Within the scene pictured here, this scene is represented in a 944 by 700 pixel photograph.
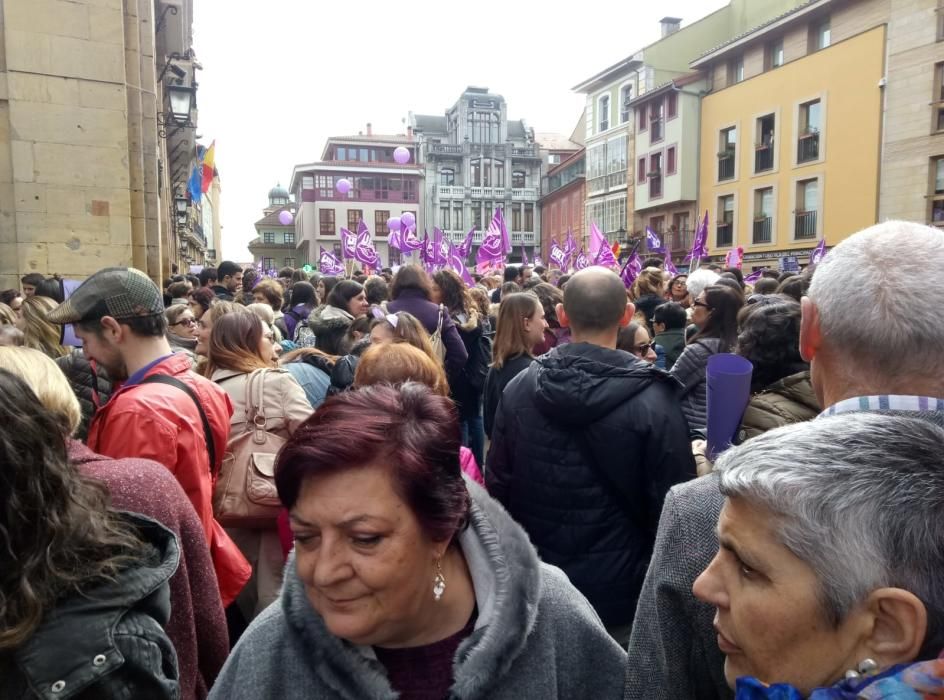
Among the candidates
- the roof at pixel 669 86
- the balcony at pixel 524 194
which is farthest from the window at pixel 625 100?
the balcony at pixel 524 194

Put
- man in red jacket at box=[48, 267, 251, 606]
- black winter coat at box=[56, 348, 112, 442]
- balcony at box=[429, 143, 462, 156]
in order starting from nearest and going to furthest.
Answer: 1. man in red jacket at box=[48, 267, 251, 606]
2. black winter coat at box=[56, 348, 112, 442]
3. balcony at box=[429, 143, 462, 156]

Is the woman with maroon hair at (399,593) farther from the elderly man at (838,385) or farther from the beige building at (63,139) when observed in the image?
the beige building at (63,139)

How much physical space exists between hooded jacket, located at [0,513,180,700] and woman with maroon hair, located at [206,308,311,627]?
4.97 ft

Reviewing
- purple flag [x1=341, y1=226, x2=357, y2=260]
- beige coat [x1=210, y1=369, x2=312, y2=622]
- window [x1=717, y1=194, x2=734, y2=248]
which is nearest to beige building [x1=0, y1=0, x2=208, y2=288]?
beige coat [x1=210, y1=369, x2=312, y2=622]

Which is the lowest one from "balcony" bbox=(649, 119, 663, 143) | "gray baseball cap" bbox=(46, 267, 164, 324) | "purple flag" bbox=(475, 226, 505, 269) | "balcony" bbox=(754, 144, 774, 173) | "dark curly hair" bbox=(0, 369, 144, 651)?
"dark curly hair" bbox=(0, 369, 144, 651)

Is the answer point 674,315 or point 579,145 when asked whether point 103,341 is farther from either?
point 579,145

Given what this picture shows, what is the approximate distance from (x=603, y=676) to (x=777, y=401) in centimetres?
117

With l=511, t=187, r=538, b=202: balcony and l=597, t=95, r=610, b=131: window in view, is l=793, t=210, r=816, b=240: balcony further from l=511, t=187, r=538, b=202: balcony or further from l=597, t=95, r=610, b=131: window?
l=511, t=187, r=538, b=202: balcony

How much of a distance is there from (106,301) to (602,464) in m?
2.08

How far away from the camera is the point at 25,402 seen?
1.48 m

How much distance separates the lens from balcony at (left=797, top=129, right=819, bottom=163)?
2705 centimetres

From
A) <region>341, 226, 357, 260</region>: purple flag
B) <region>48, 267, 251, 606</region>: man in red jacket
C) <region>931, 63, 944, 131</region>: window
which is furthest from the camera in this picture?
<region>931, 63, 944, 131</region>: window

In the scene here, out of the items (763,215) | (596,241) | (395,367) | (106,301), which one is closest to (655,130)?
(763,215)

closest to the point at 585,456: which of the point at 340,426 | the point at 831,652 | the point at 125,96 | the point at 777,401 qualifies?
the point at 777,401
